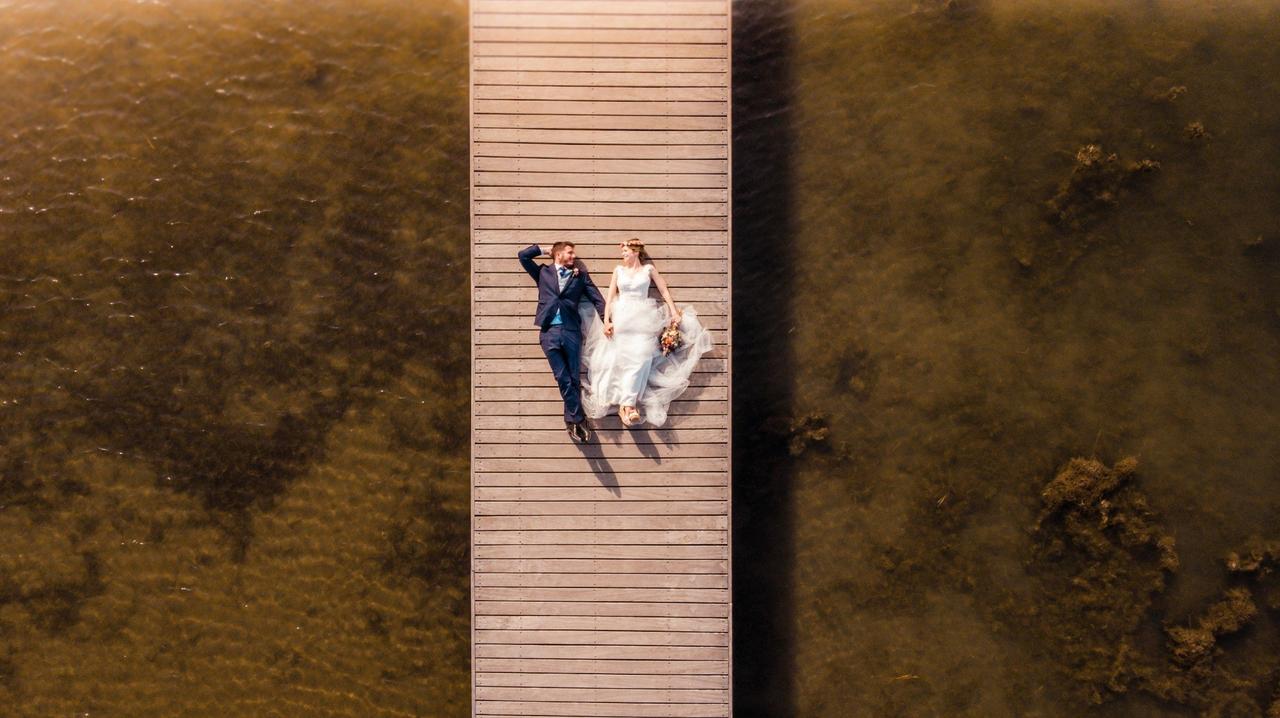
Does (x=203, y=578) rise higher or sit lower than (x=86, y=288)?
lower

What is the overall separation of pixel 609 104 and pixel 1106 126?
6.73 m

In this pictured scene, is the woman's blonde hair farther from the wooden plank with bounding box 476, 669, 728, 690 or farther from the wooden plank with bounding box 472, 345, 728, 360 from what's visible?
the wooden plank with bounding box 476, 669, 728, 690

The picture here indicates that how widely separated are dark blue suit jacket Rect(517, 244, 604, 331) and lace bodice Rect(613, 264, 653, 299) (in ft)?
0.98

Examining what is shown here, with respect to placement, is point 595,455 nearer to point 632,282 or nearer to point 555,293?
point 555,293

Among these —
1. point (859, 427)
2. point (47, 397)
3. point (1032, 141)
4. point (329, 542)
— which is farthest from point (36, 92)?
point (1032, 141)

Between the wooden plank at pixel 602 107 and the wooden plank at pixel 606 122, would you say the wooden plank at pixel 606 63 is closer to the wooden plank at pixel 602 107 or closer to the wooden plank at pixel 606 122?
the wooden plank at pixel 602 107

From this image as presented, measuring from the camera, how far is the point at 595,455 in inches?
347

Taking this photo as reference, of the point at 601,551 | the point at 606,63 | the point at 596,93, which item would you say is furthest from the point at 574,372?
the point at 606,63

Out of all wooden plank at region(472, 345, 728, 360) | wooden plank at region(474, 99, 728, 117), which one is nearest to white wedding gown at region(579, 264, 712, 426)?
wooden plank at region(472, 345, 728, 360)

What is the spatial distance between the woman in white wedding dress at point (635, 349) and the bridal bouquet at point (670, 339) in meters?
0.04

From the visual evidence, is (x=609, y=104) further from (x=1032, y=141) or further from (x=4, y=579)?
(x=4, y=579)

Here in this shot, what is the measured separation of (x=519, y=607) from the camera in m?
8.78

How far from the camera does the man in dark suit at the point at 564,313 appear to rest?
8.38 meters

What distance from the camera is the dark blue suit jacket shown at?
838cm
